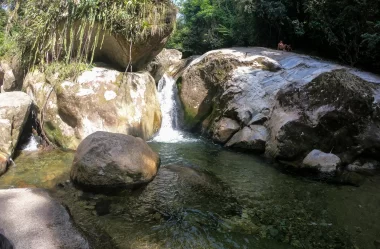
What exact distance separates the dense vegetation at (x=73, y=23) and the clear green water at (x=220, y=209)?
3.20 metres

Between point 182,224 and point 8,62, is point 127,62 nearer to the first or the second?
point 8,62

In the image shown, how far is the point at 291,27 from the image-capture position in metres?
11.5

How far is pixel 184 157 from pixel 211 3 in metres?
12.9

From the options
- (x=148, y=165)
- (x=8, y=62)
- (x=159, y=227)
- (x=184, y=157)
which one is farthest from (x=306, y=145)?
(x=8, y=62)

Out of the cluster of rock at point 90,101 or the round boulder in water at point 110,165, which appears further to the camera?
the cluster of rock at point 90,101

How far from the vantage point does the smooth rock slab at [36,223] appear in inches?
110

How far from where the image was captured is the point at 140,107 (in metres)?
7.95

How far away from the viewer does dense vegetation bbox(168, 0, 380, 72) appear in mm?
7792

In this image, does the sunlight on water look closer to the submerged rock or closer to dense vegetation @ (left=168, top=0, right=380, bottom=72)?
the submerged rock

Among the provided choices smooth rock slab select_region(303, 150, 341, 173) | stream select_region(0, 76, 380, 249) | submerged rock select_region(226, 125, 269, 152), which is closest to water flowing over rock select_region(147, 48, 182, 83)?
submerged rock select_region(226, 125, 269, 152)

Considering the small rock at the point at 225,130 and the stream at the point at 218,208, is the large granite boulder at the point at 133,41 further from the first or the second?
the stream at the point at 218,208

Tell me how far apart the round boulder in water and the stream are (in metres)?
0.19

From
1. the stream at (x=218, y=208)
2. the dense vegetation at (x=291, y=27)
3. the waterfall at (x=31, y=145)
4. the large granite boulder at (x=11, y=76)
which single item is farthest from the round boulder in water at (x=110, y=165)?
the dense vegetation at (x=291, y=27)

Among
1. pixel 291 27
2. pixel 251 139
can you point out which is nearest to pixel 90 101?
pixel 251 139
